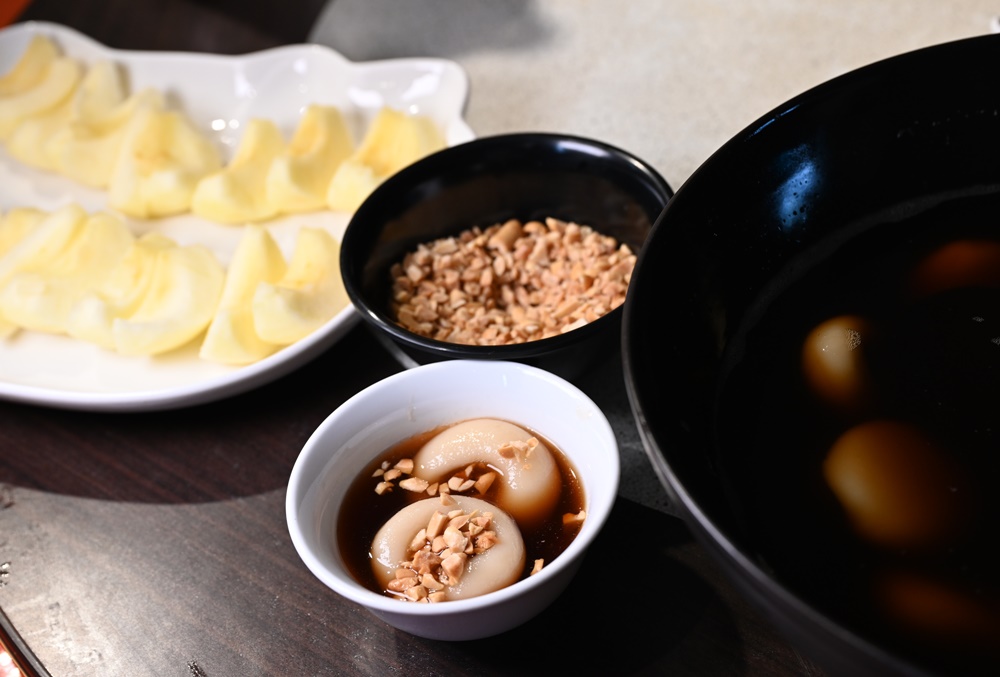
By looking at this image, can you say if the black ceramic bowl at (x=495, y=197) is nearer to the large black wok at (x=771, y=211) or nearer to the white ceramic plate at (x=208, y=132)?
the white ceramic plate at (x=208, y=132)

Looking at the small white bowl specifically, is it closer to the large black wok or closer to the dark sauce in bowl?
the dark sauce in bowl

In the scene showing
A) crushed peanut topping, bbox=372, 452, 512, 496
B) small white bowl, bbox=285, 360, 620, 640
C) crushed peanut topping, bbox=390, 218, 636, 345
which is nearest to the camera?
small white bowl, bbox=285, 360, 620, 640

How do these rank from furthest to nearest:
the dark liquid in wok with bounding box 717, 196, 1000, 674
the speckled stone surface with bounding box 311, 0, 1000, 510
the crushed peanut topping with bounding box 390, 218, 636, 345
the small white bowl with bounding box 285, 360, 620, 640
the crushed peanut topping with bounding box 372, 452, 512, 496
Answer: the speckled stone surface with bounding box 311, 0, 1000, 510 → the crushed peanut topping with bounding box 390, 218, 636, 345 → the crushed peanut topping with bounding box 372, 452, 512, 496 → the small white bowl with bounding box 285, 360, 620, 640 → the dark liquid in wok with bounding box 717, 196, 1000, 674

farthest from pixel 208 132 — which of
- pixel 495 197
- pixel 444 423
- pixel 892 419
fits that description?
pixel 892 419

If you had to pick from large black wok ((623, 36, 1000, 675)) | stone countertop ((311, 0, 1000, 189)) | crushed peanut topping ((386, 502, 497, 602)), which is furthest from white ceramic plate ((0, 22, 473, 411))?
large black wok ((623, 36, 1000, 675))

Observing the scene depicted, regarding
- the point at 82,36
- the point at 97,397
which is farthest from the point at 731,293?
the point at 82,36
